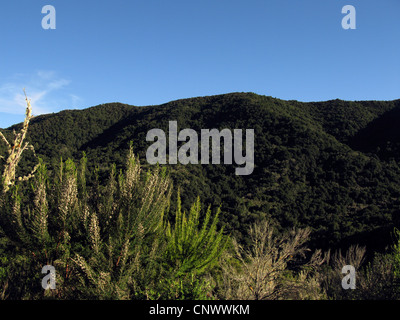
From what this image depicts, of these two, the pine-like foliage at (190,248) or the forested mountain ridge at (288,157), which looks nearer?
the pine-like foliage at (190,248)

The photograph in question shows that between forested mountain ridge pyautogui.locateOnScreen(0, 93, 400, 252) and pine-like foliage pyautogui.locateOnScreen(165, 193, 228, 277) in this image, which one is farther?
forested mountain ridge pyautogui.locateOnScreen(0, 93, 400, 252)

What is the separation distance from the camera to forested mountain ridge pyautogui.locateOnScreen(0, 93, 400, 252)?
2595 cm

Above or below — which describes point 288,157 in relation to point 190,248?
above

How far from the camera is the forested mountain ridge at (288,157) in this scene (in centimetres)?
2595

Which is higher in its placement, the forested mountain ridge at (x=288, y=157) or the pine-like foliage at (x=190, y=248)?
the forested mountain ridge at (x=288, y=157)

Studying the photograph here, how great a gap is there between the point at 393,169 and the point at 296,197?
46.8 ft

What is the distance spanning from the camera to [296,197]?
96.1 ft

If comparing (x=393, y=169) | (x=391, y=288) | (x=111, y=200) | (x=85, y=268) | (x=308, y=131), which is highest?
(x=308, y=131)

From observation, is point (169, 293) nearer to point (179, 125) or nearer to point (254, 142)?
point (254, 142)

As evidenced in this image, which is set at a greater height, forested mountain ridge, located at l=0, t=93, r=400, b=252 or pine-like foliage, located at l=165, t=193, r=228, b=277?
forested mountain ridge, located at l=0, t=93, r=400, b=252

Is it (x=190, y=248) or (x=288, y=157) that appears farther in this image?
(x=288, y=157)

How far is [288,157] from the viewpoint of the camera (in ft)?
117

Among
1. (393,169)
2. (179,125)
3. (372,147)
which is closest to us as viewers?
(393,169)
